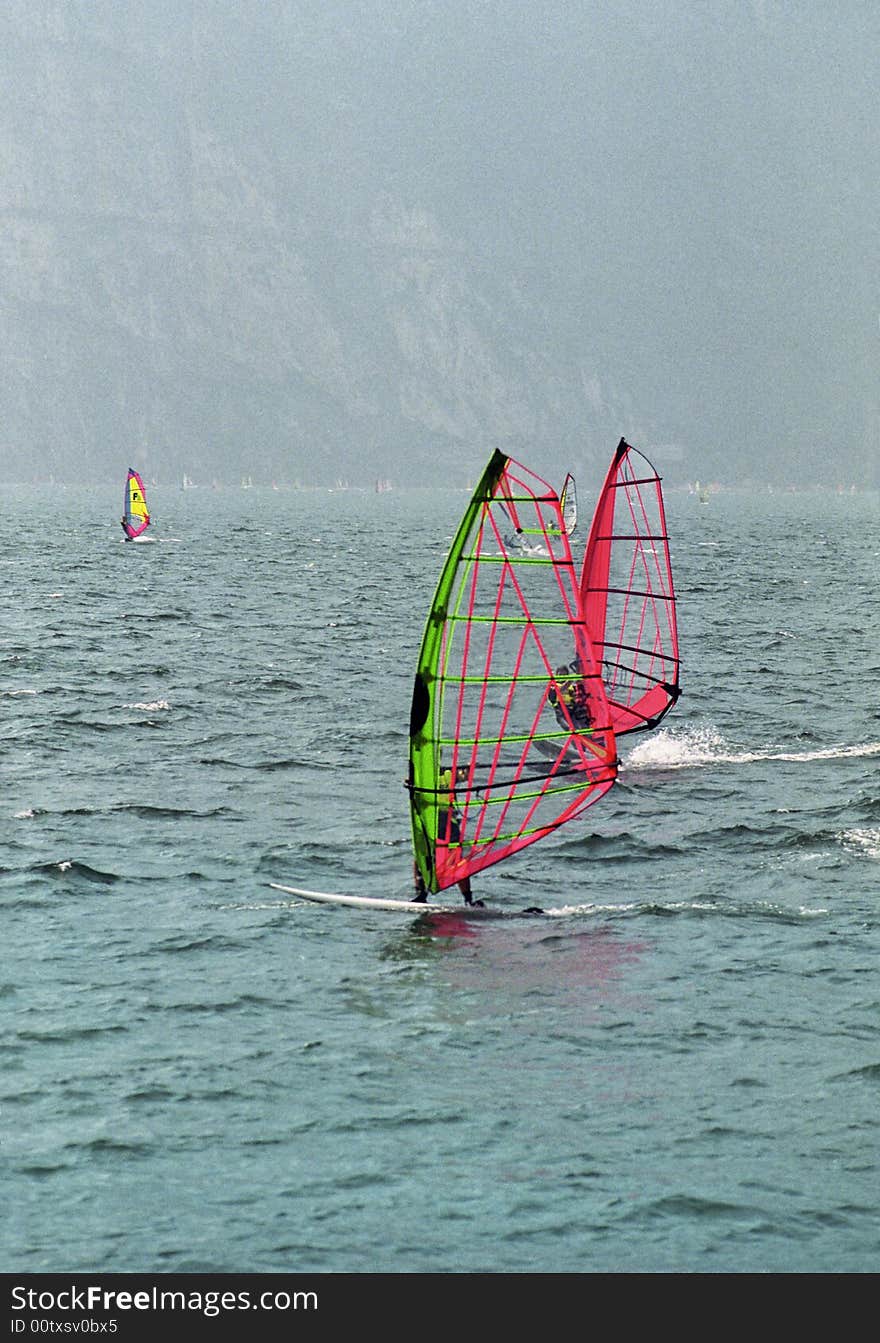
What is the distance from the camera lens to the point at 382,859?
29.2 m

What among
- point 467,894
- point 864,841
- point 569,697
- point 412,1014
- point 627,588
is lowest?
point 412,1014

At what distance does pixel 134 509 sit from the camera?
133625 mm

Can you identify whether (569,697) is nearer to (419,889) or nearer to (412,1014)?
(419,889)

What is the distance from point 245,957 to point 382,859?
5.84 metres

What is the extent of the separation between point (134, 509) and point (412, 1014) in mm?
116055

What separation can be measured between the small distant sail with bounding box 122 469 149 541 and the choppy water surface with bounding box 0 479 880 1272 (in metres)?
84.1

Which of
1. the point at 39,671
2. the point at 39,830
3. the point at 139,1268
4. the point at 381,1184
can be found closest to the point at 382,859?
the point at 39,830

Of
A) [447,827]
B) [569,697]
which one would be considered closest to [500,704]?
[447,827]

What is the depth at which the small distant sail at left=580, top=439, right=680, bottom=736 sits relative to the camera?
40062 mm

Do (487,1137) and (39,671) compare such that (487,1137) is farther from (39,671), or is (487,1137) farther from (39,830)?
(39,671)

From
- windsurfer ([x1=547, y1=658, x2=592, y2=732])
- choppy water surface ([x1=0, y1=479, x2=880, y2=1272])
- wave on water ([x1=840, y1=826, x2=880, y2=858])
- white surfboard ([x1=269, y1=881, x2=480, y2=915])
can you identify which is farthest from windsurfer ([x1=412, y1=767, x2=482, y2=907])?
wave on water ([x1=840, y1=826, x2=880, y2=858])

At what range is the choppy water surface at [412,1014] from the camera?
1603 centimetres

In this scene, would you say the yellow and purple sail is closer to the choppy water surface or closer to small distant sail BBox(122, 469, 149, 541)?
the choppy water surface
